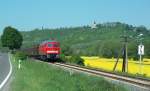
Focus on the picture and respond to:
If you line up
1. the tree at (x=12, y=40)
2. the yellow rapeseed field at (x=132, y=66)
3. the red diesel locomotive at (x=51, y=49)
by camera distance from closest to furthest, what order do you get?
the yellow rapeseed field at (x=132, y=66) < the red diesel locomotive at (x=51, y=49) < the tree at (x=12, y=40)

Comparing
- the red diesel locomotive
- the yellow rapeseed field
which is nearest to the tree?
the yellow rapeseed field

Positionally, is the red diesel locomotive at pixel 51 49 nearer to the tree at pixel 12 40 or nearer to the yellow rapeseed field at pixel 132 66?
the yellow rapeseed field at pixel 132 66

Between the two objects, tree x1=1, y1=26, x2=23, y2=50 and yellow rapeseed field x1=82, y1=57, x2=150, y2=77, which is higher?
tree x1=1, y1=26, x2=23, y2=50

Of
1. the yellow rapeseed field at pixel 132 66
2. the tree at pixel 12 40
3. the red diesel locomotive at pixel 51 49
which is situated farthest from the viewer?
the tree at pixel 12 40

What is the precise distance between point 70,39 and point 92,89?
179974 millimetres

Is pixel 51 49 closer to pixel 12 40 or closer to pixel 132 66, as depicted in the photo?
pixel 132 66

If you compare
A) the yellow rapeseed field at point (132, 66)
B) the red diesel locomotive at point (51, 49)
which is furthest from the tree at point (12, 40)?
the red diesel locomotive at point (51, 49)

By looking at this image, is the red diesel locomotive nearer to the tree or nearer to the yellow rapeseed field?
the yellow rapeseed field

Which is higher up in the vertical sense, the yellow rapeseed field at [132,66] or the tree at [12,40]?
the tree at [12,40]

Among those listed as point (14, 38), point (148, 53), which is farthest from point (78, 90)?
point (14, 38)

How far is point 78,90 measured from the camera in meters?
18.7

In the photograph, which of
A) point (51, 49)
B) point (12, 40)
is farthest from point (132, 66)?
point (12, 40)

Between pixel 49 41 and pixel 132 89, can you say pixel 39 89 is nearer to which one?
pixel 132 89

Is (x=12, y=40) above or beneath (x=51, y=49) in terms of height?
above
